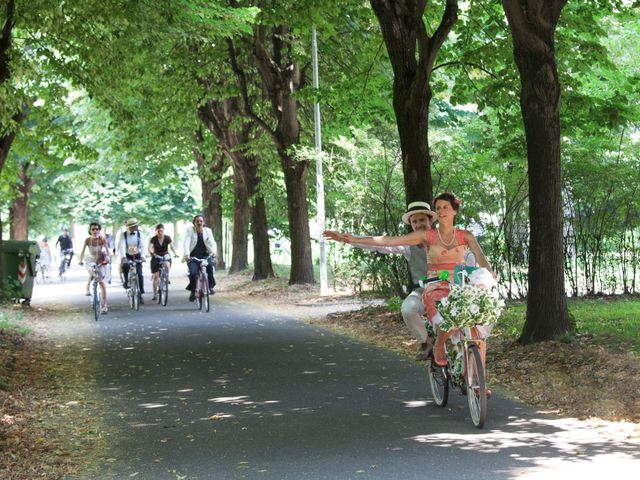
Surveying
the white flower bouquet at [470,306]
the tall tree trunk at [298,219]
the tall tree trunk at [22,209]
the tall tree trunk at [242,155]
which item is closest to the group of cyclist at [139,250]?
the tall tree trunk at [298,219]

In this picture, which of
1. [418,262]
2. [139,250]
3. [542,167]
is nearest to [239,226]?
[139,250]

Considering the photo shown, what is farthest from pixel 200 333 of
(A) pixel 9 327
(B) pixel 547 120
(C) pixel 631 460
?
(C) pixel 631 460

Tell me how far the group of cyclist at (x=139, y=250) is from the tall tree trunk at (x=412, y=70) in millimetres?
6043

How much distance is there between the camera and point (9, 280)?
76.9 feet

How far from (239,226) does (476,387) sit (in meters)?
30.8

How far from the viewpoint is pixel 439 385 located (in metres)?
9.34

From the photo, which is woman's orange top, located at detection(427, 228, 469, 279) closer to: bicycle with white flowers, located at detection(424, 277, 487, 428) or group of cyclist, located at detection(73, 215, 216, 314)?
bicycle with white flowers, located at detection(424, 277, 487, 428)

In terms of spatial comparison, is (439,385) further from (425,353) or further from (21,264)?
(21,264)

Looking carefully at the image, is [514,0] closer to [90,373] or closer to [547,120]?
[547,120]

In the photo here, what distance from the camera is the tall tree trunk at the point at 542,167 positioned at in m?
12.4

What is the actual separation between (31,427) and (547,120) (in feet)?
23.0

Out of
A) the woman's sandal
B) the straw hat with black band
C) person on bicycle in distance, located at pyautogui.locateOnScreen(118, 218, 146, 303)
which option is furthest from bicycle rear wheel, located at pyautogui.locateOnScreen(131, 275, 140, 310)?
the woman's sandal

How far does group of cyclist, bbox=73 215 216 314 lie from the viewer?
20.7m

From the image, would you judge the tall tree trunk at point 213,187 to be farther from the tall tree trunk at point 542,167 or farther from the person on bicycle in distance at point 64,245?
the tall tree trunk at point 542,167
